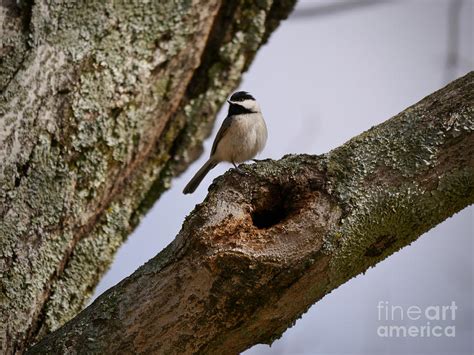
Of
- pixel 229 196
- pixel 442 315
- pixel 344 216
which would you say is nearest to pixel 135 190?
pixel 229 196

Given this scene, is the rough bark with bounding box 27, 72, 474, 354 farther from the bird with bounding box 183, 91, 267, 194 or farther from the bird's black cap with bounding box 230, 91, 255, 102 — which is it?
the bird's black cap with bounding box 230, 91, 255, 102

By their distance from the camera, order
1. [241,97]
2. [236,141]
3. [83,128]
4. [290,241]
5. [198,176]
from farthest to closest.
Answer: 1. [241,97]
2. [198,176]
3. [236,141]
4. [83,128]
5. [290,241]

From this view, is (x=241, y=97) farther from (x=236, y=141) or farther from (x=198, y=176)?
(x=198, y=176)

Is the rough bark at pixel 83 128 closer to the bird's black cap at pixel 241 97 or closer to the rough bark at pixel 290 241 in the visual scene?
the rough bark at pixel 290 241

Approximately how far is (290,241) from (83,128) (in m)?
1.08

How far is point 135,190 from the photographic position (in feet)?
9.58

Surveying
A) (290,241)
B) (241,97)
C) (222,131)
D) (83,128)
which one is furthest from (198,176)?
(290,241)

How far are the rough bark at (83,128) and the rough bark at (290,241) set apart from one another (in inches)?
19.0

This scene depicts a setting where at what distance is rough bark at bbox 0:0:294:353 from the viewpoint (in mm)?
2395

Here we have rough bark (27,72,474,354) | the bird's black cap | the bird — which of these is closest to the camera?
rough bark (27,72,474,354)

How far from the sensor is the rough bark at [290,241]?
1888 mm

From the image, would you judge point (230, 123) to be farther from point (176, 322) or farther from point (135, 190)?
point (176, 322)

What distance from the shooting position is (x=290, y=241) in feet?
6.33

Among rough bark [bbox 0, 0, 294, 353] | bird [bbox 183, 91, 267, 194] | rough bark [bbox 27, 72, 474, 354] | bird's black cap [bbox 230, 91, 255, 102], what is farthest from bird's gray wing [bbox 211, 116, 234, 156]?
rough bark [bbox 27, 72, 474, 354]
